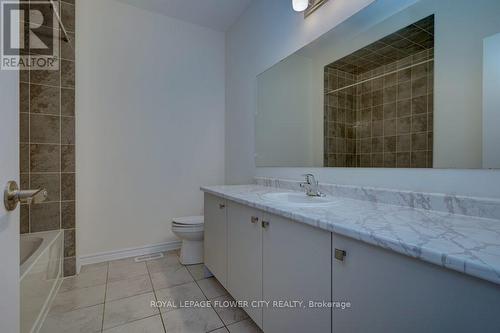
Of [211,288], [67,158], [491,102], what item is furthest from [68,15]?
[491,102]

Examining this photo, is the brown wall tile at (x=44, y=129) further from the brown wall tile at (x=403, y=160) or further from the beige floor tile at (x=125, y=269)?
the brown wall tile at (x=403, y=160)

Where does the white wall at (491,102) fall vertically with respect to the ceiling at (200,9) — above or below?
below

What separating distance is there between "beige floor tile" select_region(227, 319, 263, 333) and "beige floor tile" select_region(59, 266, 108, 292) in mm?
1199

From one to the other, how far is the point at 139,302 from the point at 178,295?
26 cm

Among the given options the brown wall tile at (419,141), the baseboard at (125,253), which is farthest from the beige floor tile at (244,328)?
the baseboard at (125,253)

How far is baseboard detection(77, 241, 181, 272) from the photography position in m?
2.21

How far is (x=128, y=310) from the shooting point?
152 centimetres

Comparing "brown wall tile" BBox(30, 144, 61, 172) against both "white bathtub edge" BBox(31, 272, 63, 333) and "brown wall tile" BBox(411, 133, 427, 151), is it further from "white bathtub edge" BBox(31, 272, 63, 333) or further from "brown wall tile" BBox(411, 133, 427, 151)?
"brown wall tile" BBox(411, 133, 427, 151)

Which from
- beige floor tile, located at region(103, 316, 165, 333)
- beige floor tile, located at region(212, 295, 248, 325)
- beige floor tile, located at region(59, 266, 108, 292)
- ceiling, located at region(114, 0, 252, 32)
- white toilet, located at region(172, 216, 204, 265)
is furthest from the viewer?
ceiling, located at region(114, 0, 252, 32)

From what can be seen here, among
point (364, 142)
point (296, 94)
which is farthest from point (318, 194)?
point (296, 94)

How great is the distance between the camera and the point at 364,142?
1.36 m

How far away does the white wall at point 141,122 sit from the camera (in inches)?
86.8

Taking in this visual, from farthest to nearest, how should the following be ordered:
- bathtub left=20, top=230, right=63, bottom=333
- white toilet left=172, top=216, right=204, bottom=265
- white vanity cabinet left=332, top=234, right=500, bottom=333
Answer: white toilet left=172, top=216, right=204, bottom=265 → bathtub left=20, top=230, right=63, bottom=333 → white vanity cabinet left=332, top=234, right=500, bottom=333

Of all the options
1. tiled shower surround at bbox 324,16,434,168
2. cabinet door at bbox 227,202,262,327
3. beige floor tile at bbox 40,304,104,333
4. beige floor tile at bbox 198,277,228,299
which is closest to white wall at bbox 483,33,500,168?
tiled shower surround at bbox 324,16,434,168
